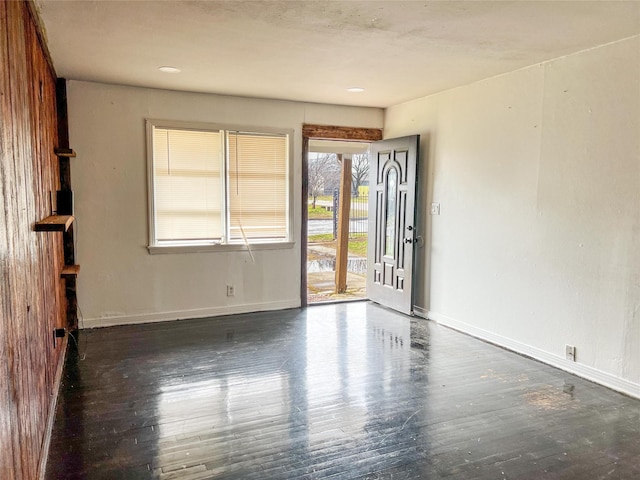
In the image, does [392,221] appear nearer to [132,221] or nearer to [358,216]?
[132,221]

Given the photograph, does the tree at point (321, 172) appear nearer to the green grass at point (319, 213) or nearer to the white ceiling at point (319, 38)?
the green grass at point (319, 213)

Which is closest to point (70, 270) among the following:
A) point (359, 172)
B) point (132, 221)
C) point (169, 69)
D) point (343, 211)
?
point (132, 221)

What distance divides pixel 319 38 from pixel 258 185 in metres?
2.39

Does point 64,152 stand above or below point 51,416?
above

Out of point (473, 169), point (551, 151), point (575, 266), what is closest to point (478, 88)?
point (473, 169)

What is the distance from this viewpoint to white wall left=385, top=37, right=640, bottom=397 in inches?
129

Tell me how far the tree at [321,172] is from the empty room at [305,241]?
16.0 feet

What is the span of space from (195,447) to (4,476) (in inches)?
47.2

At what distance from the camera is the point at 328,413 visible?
294 cm

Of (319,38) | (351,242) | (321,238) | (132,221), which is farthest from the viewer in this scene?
(321,238)

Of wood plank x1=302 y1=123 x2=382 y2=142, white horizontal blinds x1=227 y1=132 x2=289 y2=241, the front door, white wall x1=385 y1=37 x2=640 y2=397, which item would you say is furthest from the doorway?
white wall x1=385 y1=37 x2=640 y2=397

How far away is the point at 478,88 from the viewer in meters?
4.50

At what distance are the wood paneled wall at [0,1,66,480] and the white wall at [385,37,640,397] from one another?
11.8 feet

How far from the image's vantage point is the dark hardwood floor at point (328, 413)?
238cm
